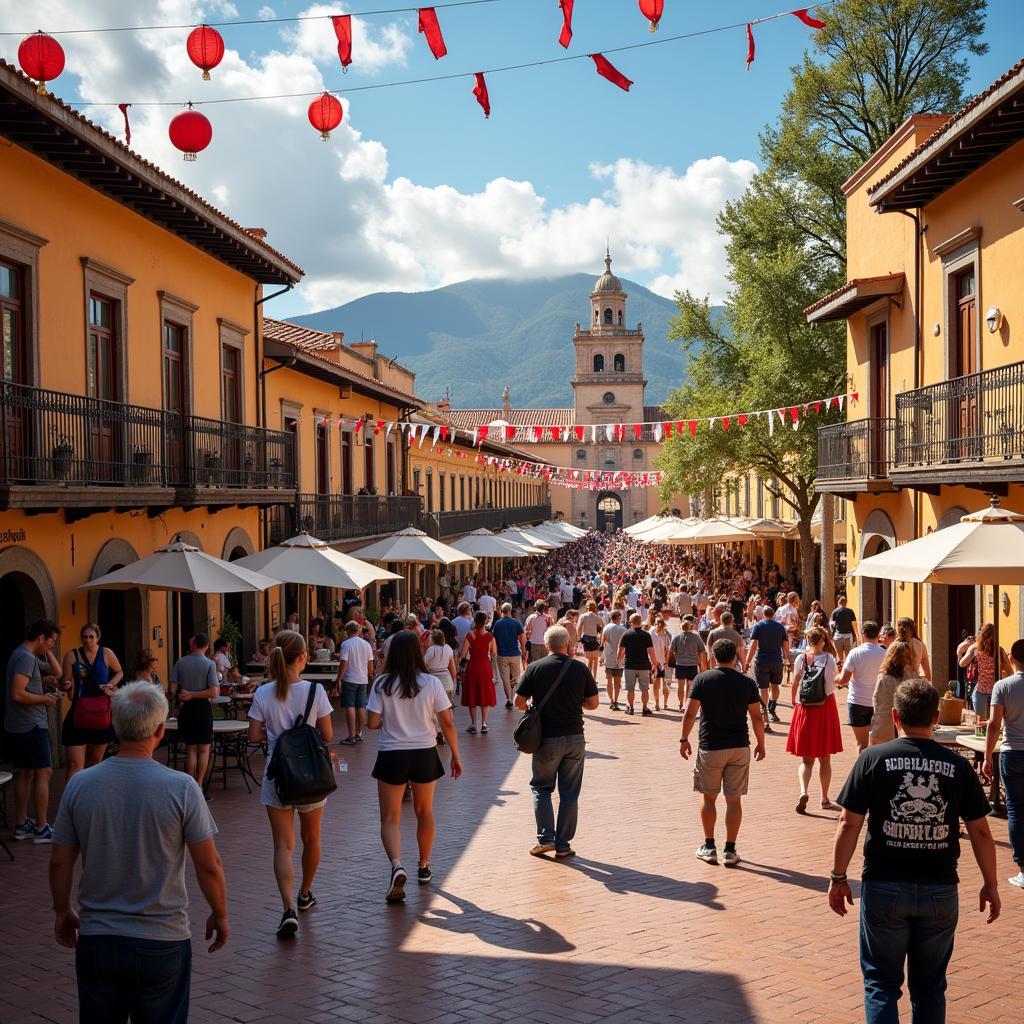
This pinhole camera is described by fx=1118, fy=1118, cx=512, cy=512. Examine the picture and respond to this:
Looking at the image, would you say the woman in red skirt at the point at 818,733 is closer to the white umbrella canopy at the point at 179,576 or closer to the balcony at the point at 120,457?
the white umbrella canopy at the point at 179,576

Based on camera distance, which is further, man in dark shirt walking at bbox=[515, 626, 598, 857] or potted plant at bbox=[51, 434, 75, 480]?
potted plant at bbox=[51, 434, 75, 480]

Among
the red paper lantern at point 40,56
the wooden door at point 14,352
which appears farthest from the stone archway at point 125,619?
the red paper lantern at point 40,56

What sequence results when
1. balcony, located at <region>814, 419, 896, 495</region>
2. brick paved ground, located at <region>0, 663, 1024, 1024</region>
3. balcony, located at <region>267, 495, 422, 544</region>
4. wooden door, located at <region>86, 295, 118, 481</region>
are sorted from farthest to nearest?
balcony, located at <region>267, 495, 422, 544</region> → balcony, located at <region>814, 419, 896, 495</region> → wooden door, located at <region>86, 295, 118, 481</region> → brick paved ground, located at <region>0, 663, 1024, 1024</region>

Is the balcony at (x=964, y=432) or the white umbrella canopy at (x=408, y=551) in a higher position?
the balcony at (x=964, y=432)

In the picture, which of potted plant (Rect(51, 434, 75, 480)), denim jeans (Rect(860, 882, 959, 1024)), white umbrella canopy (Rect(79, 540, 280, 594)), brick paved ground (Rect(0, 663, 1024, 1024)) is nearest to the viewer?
denim jeans (Rect(860, 882, 959, 1024))

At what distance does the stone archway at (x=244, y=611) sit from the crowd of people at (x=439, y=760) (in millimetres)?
2476

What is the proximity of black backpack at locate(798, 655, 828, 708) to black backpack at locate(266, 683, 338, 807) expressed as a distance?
472 centimetres

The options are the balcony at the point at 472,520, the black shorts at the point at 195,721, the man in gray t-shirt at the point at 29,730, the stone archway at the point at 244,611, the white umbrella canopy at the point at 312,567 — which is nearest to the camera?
the man in gray t-shirt at the point at 29,730

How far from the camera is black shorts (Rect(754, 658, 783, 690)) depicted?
1534 cm

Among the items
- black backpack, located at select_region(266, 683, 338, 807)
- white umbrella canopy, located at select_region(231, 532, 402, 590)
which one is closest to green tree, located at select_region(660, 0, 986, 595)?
white umbrella canopy, located at select_region(231, 532, 402, 590)

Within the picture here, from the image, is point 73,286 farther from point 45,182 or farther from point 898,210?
point 898,210

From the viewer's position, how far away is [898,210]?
54.0 ft

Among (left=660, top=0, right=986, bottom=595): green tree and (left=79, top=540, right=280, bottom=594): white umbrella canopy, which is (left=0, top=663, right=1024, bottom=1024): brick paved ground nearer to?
(left=79, top=540, right=280, bottom=594): white umbrella canopy

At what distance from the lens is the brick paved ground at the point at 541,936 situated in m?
5.56
